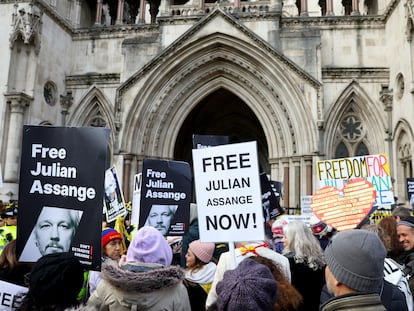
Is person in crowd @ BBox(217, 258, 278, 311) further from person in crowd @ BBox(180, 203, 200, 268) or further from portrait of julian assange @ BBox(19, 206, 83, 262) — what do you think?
person in crowd @ BBox(180, 203, 200, 268)

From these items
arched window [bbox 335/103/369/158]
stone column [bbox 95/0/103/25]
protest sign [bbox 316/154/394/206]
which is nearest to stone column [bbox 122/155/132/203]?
stone column [bbox 95/0/103/25]

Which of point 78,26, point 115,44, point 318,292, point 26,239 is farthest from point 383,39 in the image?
point 26,239

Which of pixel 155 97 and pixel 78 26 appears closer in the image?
pixel 155 97

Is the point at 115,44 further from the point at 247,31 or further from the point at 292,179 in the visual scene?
the point at 292,179

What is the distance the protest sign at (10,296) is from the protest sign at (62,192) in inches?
16.4

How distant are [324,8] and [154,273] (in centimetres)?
2136

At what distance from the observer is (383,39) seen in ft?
59.5

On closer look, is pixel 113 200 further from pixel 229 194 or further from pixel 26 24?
pixel 26 24

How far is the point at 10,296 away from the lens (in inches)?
126

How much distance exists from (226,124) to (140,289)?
20.8 m

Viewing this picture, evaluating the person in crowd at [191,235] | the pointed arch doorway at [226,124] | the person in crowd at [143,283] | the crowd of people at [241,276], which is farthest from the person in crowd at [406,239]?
the pointed arch doorway at [226,124]

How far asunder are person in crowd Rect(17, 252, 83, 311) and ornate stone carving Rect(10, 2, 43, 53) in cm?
1703

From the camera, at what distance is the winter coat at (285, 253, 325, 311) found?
405 centimetres

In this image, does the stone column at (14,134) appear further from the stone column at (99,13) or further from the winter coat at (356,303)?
the winter coat at (356,303)
